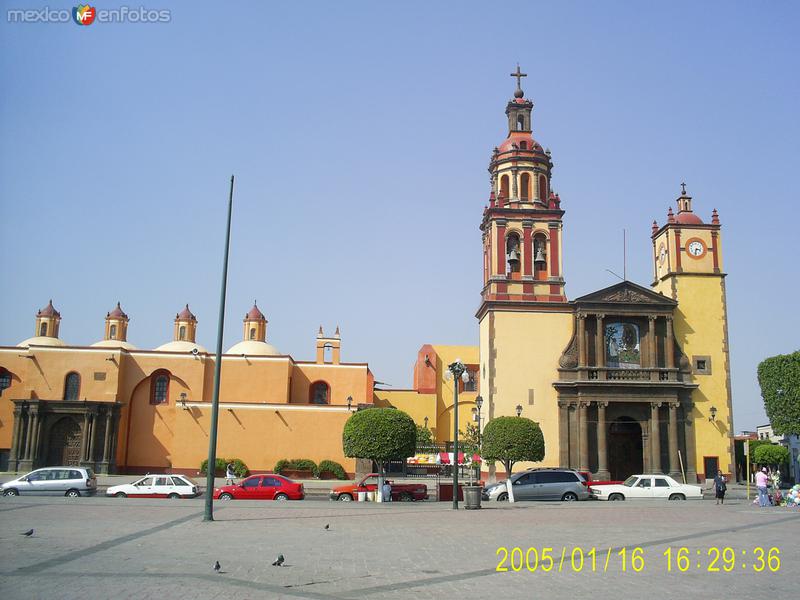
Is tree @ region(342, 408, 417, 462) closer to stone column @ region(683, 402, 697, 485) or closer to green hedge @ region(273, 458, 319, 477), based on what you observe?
green hedge @ region(273, 458, 319, 477)

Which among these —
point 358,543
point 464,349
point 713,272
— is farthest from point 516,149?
point 358,543

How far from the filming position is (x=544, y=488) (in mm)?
29000

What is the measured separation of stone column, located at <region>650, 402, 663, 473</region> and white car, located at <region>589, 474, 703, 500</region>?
8.90 m

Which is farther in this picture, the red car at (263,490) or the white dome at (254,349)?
the white dome at (254,349)

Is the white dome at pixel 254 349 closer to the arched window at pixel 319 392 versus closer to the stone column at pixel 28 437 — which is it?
the arched window at pixel 319 392

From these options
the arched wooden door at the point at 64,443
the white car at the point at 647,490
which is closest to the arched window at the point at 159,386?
the arched wooden door at the point at 64,443

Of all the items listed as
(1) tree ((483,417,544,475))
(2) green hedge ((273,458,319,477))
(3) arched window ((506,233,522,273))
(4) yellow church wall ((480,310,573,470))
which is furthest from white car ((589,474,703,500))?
(2) green hedge ((273,458,319,477))

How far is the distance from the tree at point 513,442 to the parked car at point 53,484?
17.1 metres

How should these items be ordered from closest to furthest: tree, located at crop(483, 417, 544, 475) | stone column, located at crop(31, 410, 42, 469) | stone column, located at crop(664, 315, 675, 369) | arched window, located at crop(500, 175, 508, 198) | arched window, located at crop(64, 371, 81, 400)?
tree, located at crop(483, 417, 544, 475) → stone column, located at crop(664, 315, 675, 369) → arched window, located at crop(500, 175, 508, 198) → stone column, located at crop(31, 410, 42, 469) → arched window, located at crop(64, 371, 81, 400)

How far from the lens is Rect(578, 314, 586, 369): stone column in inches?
1585

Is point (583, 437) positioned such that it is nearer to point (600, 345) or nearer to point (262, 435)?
point (600, 345)

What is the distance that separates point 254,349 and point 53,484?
26.9 metres

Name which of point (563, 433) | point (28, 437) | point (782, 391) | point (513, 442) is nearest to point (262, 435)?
point (28, 437)

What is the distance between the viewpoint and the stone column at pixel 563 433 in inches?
1563
